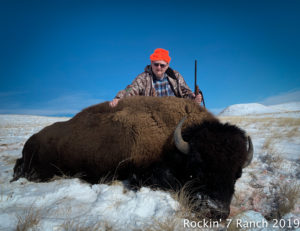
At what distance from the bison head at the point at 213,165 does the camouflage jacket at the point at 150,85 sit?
2.98 m

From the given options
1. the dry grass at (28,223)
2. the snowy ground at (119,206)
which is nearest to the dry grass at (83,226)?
the snowy ground at (119,206)

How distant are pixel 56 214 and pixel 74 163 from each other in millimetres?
1586

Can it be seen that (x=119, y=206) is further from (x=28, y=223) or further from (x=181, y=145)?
(x=181, y=145)

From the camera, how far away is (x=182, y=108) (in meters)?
3.80

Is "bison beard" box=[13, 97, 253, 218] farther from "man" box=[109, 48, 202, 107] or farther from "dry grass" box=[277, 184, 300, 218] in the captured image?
"man" box=[109, 48, 202, 107]

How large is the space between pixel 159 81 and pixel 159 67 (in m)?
0.53

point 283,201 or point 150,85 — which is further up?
point 150,85

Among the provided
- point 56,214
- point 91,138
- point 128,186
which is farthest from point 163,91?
point 56,214

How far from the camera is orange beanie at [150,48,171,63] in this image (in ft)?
18.8

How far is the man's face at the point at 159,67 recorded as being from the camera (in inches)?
228

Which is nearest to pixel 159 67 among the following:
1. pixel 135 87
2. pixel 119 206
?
pixel 135 87

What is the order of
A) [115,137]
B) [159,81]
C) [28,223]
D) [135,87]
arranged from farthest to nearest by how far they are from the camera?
1. [159,81]
2. [135,87]
3. [115,137]
4. [28,223]

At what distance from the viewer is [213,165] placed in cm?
256

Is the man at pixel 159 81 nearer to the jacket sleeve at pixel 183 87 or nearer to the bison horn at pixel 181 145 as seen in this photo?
the jacket sleeve at pixel 183 87
